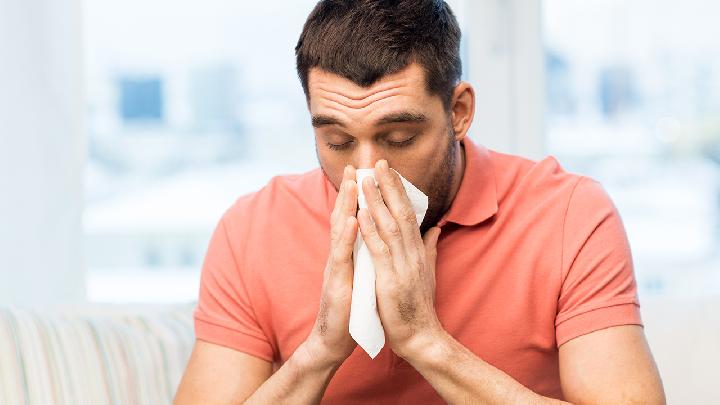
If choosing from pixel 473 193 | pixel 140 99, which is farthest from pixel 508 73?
pixel 473 193

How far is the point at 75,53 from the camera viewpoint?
2.54m

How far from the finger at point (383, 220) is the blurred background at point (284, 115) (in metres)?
1.29

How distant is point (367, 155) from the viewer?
4.83ft

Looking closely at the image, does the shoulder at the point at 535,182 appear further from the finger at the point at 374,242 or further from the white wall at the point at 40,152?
the white wall at the point at 40,152

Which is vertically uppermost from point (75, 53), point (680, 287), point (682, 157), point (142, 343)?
point (75, 53)

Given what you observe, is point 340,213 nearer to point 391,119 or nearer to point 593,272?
point 391,119

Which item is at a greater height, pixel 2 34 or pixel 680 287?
pixel 2 34

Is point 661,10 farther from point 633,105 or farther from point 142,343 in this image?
point 142,343

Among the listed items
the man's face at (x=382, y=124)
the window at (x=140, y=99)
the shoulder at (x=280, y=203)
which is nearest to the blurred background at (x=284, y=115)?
the window at (x=140, y=99)

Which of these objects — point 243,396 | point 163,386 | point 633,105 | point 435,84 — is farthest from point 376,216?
point 633,105

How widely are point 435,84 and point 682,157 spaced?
1478 mm

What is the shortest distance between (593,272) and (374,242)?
0.35m

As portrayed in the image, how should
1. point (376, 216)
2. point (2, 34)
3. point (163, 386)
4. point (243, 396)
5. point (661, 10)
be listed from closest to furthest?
1. point (376, 216)
2. point (243, 396)
3. point (163, 386)
4. point (2, 34)
5. point (661, 10)

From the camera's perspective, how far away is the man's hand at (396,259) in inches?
56.3
